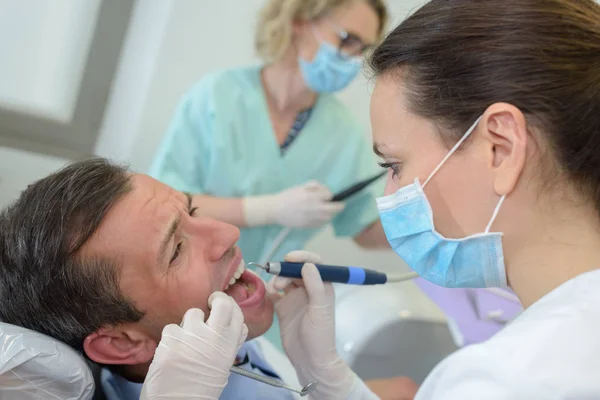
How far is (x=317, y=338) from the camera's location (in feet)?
3.90

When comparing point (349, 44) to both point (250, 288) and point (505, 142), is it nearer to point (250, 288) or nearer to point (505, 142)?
point (250, 288)

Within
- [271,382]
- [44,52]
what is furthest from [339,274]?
[44,52]

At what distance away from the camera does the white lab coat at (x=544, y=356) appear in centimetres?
64

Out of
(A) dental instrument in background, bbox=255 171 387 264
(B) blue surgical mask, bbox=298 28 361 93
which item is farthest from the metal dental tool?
(B) blue surgical mask, bbox=298 28 361 93

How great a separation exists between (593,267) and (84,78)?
1.72 metres

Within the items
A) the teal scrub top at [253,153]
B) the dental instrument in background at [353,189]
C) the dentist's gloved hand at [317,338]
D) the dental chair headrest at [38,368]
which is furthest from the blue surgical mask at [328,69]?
the dental chair headrest at [38,368]

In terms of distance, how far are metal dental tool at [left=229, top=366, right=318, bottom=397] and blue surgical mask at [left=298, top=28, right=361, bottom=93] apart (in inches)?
38.1

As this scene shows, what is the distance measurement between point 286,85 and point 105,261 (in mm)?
1039

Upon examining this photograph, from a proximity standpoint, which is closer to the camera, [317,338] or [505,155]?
[505,155]

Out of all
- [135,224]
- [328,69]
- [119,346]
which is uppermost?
[328,69]

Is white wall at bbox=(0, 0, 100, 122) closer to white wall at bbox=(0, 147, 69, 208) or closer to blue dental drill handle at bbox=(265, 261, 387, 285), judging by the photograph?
white wall at bbox=(0, 147, 69, 208)

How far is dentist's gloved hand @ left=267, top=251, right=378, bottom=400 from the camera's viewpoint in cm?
119

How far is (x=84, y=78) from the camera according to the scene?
1.92 m

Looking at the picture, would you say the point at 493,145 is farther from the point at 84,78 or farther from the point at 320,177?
the point at 84,78
